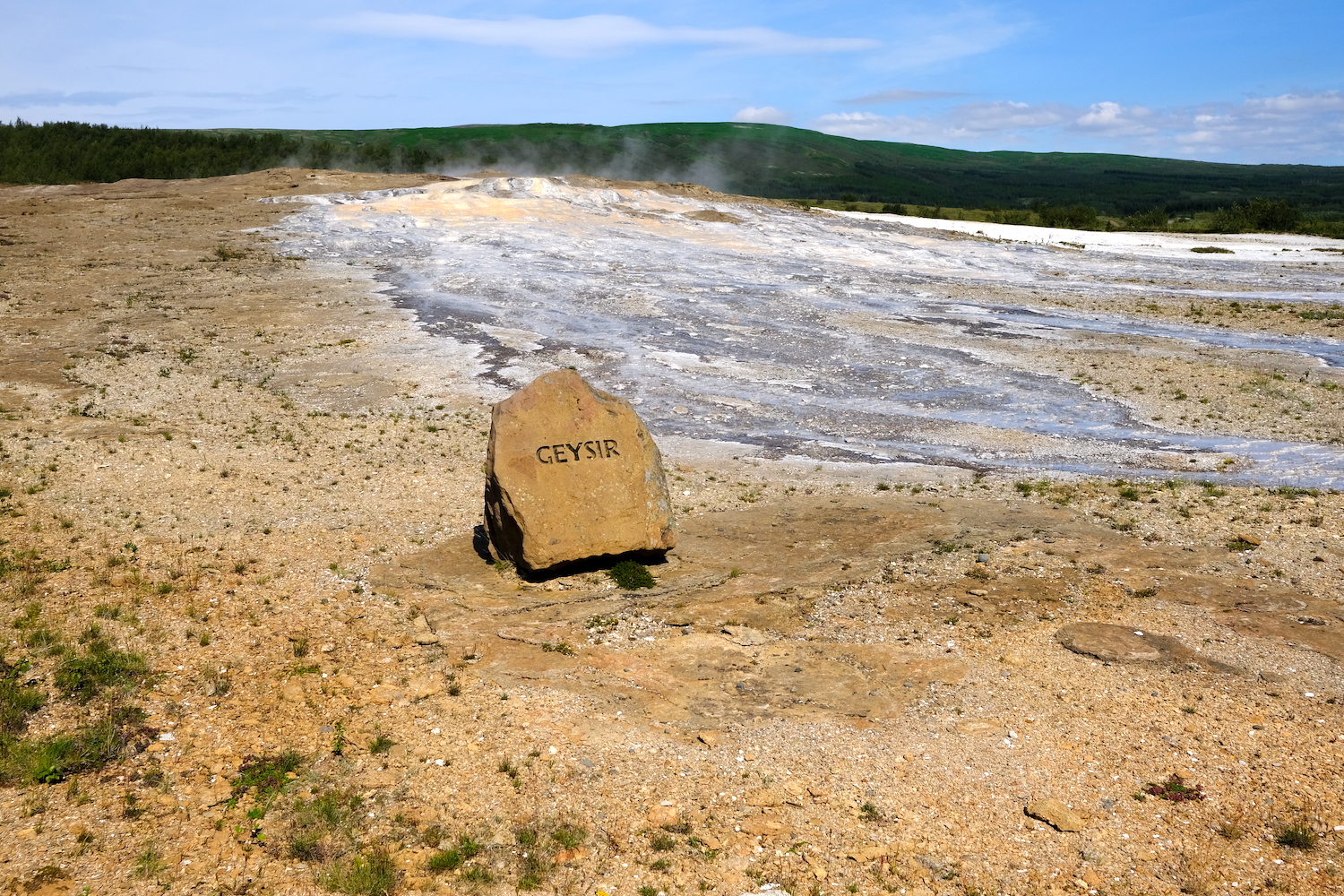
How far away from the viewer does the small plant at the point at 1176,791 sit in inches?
293

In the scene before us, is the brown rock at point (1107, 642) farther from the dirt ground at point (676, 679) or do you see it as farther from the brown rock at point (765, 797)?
the brown rock at point (765, 797)

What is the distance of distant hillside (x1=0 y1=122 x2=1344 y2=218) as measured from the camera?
63.8m

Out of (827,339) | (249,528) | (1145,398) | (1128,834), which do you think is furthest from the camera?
(827,339)

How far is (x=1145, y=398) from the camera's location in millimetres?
21078

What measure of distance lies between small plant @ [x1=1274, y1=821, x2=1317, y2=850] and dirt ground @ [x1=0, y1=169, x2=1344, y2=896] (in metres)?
0.07

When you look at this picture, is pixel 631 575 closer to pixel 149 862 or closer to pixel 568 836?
pixel 568 836

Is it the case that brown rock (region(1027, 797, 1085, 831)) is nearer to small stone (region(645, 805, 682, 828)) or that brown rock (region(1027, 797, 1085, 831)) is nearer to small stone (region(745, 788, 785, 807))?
small stone (region(745, 788, 785, 807))

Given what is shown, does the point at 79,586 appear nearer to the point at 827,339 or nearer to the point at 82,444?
the point at 82,444

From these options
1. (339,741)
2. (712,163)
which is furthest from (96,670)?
(712,163)

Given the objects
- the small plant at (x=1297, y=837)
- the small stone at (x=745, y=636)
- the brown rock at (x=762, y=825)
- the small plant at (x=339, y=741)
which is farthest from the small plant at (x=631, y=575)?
the small plant at (x=1297, y=837)

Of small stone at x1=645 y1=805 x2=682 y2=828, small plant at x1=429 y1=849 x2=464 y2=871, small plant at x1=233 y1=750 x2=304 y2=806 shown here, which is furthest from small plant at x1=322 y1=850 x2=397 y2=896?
small stone at x1=645 y1=805 x2=682 y2=828

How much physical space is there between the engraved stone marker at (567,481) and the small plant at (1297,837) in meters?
6.94

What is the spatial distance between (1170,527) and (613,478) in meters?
7.70

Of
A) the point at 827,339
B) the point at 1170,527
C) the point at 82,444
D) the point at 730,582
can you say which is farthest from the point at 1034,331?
the point at 82,444
